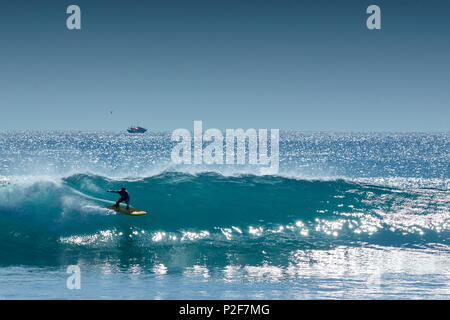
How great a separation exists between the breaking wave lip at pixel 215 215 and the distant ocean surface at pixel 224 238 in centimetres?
7

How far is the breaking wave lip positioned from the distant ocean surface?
0.07 meters

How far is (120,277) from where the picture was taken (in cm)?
1319

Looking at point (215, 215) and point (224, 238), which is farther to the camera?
point (215, 215)

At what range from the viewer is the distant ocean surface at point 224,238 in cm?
1216

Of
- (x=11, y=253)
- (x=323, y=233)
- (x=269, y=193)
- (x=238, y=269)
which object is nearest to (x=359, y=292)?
(x=238, y=269)

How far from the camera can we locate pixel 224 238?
19297mm

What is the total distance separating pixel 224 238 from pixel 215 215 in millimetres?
2717

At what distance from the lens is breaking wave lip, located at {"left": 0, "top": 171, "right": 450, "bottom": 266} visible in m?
18.5
